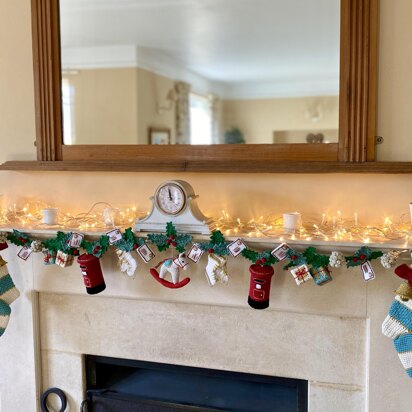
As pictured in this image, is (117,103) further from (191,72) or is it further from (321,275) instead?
(321,275)

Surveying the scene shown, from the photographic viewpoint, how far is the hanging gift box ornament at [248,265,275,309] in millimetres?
1659

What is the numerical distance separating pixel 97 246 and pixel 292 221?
70 centimetres

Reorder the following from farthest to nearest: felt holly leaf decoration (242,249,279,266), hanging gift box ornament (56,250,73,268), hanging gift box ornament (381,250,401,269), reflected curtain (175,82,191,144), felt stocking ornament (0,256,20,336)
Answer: reflected curtain (175,82,191,144), felt stocking ornament (0,256,20,336), hanging gift box ornament (56,250,73,268), felt holly leaf decoration (242,249,279,266), hanging gift box ornament (381,250,401,269)

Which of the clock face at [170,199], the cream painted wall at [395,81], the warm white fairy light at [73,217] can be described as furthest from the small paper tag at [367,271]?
the warm white fairy light at [73,217]

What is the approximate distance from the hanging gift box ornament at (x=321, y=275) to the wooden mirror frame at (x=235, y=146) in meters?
0.33

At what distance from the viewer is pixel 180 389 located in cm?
205

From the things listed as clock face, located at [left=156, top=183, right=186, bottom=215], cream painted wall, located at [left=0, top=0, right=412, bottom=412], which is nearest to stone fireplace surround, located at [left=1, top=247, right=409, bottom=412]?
cream painted wall, located at [left=0, top=0, right=412, bottom=412]

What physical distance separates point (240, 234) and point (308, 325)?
413mm

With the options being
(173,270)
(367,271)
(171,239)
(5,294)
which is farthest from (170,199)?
(5,294)

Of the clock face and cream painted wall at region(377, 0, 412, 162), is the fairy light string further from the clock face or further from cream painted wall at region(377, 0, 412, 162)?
cream painted wall at region(377, 0, 412, 162)

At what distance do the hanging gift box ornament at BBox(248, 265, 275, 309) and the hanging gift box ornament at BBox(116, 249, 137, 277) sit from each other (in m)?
0.43

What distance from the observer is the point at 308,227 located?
70.0 inches

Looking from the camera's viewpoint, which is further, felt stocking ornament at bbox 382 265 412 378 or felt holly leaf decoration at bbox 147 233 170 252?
felt holly leaf decoration at bbox 147 233 170 252

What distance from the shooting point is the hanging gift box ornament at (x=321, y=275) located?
163cm
